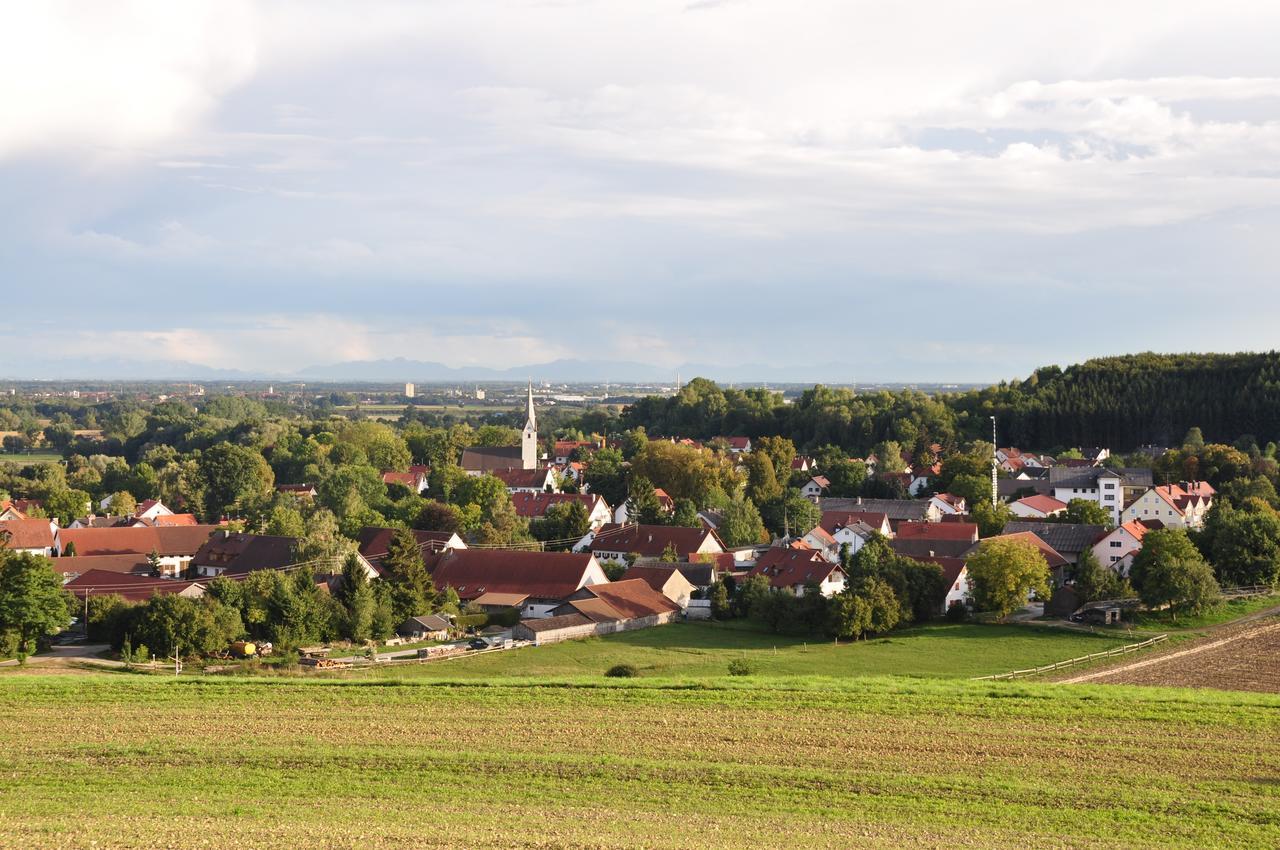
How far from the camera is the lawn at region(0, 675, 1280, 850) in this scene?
15180 mm

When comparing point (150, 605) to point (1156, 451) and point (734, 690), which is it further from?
point (1156, 451)

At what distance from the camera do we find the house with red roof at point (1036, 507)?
63.8 metres

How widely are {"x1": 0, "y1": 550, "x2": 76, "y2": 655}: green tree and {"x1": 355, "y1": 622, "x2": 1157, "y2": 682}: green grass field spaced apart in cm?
1073

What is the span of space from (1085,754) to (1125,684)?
9.70 m

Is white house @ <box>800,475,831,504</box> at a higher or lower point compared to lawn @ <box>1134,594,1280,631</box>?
higher

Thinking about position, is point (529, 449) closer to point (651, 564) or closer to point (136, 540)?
point (136, 540)

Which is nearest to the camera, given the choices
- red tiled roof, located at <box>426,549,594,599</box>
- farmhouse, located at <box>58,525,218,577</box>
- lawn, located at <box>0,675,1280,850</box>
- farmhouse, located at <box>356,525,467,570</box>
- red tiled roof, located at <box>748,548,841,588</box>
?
lawn, located at <box>0,675,1280,850</box>

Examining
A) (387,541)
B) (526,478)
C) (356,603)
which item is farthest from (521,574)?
(526,478)

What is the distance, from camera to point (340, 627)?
1455 inches

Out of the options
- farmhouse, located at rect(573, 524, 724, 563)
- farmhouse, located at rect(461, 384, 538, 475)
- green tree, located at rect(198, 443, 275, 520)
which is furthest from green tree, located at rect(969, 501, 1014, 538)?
green tree, located at rect(198, 443, 275, 520)

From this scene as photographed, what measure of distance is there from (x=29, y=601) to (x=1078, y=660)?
29.0 m

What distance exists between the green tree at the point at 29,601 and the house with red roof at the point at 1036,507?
46382 mm

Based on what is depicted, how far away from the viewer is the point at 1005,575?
133 ft

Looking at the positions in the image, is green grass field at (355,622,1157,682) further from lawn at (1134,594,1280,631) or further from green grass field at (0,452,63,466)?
green grass field at (0,452,63,466)
